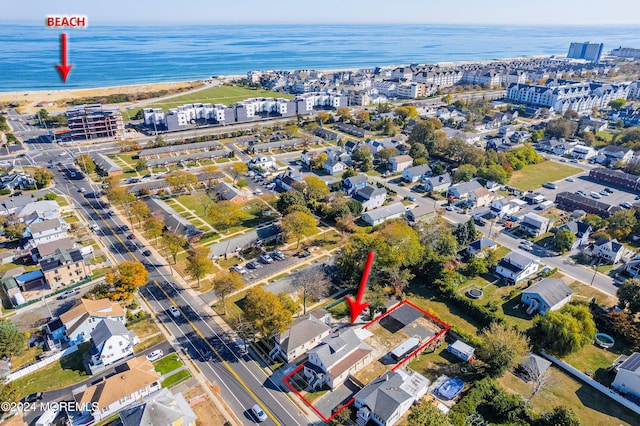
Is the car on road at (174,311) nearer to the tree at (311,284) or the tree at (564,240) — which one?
the tree at (311,284)

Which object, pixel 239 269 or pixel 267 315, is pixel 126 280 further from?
pixel 267 315

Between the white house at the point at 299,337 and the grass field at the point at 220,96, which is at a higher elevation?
the grass field at the point at 220,96

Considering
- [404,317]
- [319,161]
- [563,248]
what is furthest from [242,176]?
[563,248]

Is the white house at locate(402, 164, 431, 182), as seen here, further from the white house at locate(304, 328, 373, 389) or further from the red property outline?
the white house at locate(304, 328, 373, 389)

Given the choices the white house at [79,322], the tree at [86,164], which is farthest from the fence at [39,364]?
the tree at [86,164]

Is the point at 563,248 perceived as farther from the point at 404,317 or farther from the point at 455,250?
the point at 404,317
